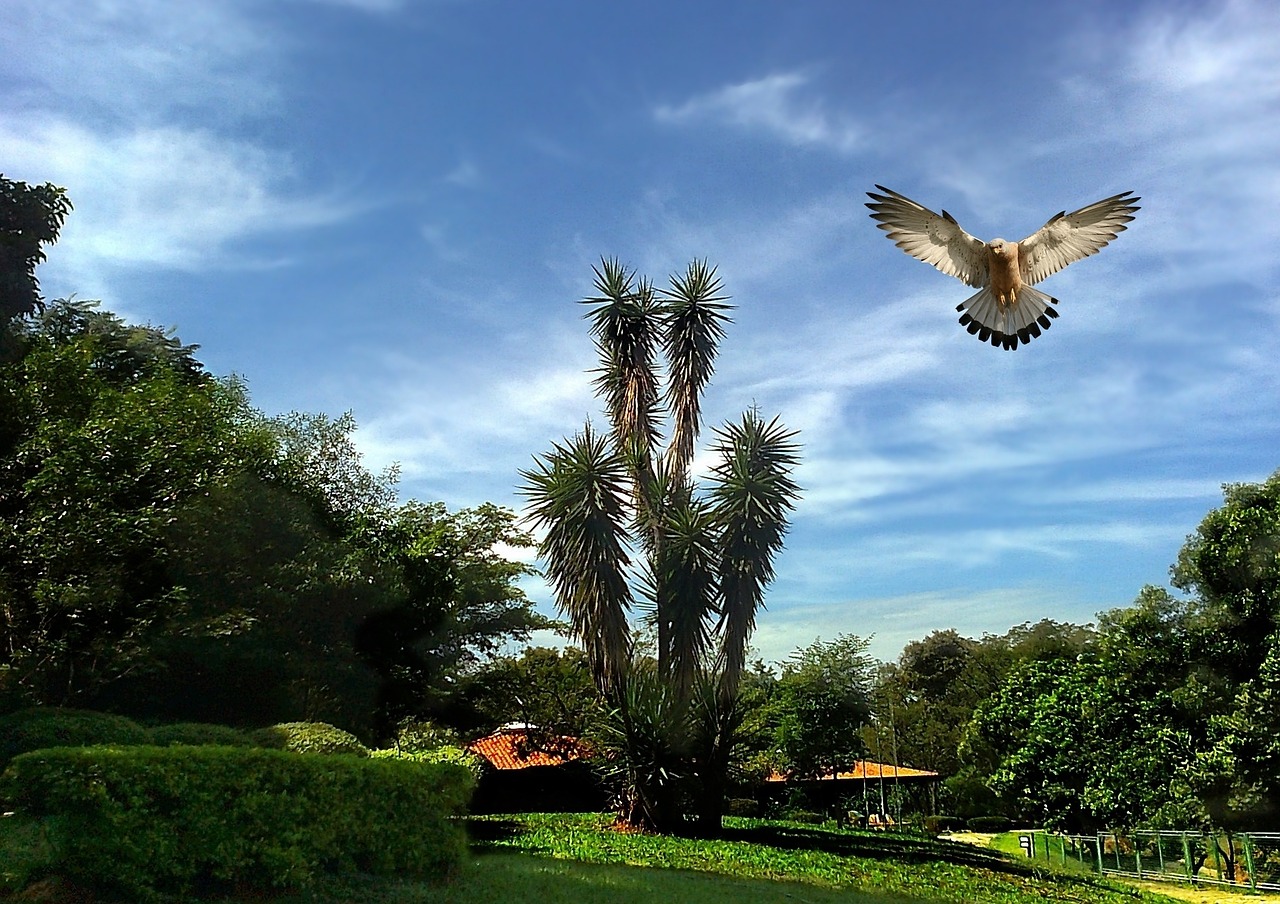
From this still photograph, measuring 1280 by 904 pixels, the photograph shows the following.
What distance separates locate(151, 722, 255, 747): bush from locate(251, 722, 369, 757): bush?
240mm

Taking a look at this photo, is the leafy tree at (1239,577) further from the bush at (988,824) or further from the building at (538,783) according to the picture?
the bush at (988,824)

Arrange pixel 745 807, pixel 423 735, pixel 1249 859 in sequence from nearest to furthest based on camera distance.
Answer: pixel 1249 859
pixel 423 735
pixel 745 807

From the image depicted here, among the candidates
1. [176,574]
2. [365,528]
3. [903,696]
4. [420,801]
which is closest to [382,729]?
[365,528]

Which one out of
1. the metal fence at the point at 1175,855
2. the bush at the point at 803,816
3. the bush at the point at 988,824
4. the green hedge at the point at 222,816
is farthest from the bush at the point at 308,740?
the bush at the point at 988,824

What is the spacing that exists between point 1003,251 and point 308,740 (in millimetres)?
10024

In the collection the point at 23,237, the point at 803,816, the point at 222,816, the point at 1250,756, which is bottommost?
→ the point at 803,816

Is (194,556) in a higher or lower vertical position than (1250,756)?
higher

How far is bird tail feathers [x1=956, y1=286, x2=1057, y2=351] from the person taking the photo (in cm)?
922

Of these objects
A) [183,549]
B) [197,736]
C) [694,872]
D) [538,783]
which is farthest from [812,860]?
[538,783]

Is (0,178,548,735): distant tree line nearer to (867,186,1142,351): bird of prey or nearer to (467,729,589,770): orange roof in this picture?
(467,729,589,770): orange roof

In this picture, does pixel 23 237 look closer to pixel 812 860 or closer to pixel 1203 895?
pixel 812 860

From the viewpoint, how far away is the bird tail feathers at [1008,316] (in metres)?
9.22

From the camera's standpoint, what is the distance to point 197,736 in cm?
1186

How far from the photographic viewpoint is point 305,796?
863 centimetres
